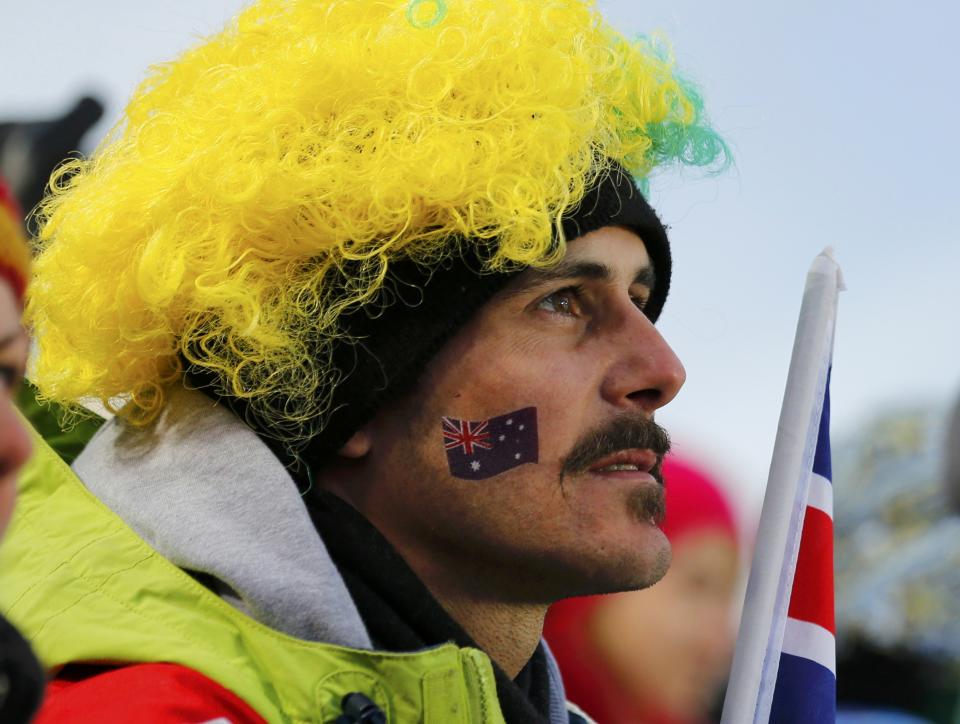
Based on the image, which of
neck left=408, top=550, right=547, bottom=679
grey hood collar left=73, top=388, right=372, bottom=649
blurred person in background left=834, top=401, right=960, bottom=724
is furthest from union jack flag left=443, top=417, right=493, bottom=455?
blurred person in background left=834, top=401, right=960, bottom=724

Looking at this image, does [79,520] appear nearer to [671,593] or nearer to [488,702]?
[488,702]

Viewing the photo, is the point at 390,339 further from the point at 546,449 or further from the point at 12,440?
the point at 12,440

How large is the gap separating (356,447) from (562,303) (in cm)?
47

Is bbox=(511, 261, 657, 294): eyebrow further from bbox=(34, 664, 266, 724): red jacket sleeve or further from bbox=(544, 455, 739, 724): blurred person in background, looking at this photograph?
bbox=(544, 455, 739, 724): blurred person in background

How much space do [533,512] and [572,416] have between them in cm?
18

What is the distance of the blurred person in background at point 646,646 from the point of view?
4016 millimetres

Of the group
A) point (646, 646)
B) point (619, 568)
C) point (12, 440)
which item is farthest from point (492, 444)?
point (646, 646)

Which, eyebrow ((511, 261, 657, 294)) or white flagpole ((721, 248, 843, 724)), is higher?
eyebrow ((511, 261, 657, 294))

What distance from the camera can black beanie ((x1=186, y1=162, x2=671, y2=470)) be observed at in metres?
2.42

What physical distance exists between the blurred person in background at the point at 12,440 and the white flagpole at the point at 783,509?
62.9 inches

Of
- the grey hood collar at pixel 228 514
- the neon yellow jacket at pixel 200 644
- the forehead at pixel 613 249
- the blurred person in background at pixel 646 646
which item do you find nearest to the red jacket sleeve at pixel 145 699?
the neon yellow jacket at pixel 200 644

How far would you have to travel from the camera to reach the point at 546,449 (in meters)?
2.40

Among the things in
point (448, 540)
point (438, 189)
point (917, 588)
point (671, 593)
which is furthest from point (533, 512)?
point (917, 588)

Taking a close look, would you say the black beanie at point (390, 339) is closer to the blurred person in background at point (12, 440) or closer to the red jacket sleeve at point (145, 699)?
the red jacket sleeve at point (145, 699)
